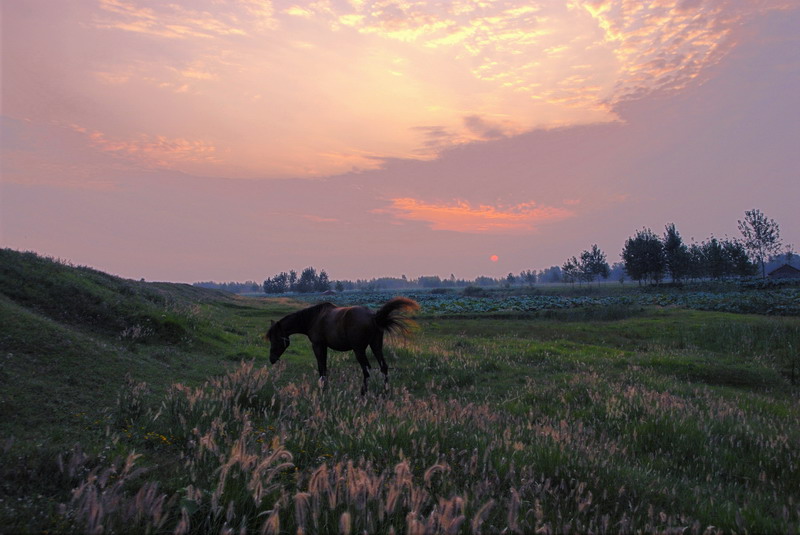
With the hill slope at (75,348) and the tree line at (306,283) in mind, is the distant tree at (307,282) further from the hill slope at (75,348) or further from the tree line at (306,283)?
the hill slope at (75,348)

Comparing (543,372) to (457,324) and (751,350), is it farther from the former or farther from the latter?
(457,324)

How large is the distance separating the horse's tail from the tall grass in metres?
3.43

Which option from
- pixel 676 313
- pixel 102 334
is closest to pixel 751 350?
pixel 676 313

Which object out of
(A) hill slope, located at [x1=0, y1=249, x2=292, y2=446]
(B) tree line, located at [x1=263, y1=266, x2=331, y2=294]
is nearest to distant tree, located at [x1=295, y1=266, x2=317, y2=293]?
(B) tree line, located at [x1=263, y1=266, x2=331, y2=294]

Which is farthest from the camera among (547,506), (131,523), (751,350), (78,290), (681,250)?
(681,250)

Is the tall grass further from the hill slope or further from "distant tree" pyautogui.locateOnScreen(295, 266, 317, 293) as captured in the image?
"distant tree" pyautogui.locateOnScreen(295, 266, 317, 293)

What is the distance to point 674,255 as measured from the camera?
90500 mm

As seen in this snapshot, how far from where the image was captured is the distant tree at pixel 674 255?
9056cm

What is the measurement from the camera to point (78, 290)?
14.5 m

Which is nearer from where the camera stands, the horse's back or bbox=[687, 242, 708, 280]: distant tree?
the horse's back

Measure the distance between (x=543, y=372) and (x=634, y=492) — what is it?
402 inches

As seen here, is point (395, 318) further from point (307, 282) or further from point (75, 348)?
point (307, 282)

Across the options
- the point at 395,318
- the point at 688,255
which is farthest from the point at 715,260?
the point at 395,318

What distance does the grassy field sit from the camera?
10.8 ft
